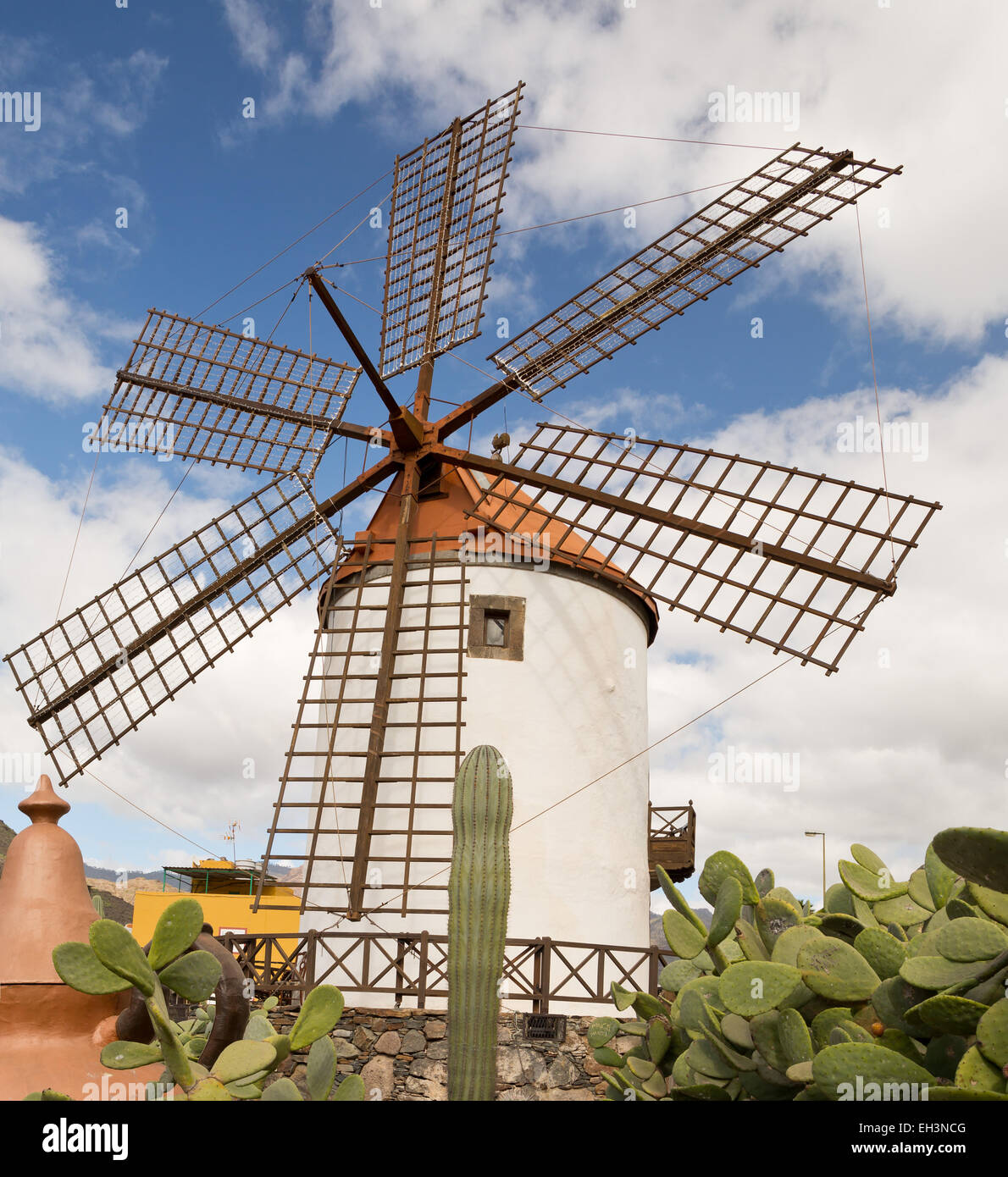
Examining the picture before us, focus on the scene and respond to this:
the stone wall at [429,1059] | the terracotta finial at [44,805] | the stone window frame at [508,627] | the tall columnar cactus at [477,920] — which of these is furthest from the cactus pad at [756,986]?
the stone window frame at [508,627]

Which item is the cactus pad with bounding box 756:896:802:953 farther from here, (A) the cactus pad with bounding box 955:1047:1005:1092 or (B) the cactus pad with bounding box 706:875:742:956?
(A) the cactus pad with bounding box 955:1047:1005:1092

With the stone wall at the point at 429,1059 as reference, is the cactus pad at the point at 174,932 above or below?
above

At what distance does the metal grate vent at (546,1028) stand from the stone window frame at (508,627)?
3.68 m

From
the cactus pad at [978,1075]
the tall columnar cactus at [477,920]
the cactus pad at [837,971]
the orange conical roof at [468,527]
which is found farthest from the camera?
the orange conical roof at [468,527]

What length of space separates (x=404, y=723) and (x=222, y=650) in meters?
3.05

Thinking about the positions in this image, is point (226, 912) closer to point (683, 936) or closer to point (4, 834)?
point (683, 936)

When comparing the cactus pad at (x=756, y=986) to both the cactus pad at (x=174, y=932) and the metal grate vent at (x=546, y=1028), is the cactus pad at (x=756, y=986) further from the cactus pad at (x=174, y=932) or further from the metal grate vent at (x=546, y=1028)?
the metal grate vent at (x=546, y=1028)

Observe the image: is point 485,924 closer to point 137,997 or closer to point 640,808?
point 137,997

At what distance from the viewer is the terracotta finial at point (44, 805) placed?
4367 millimetres

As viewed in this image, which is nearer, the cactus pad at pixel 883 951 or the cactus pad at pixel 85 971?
the cactus pad at pixel 883 951

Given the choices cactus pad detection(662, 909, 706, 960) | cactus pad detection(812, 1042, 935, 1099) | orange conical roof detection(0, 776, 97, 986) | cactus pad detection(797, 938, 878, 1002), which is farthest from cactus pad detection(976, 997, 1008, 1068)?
orange conical roof detection(0, 776, 97, 986)

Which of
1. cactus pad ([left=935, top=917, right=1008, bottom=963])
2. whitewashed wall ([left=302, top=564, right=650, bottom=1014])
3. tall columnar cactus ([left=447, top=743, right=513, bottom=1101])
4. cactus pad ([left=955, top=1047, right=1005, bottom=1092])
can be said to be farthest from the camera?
whitewashed wall ([left=302, top=564, right=650, bottom=1014])

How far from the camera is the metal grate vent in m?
8.94

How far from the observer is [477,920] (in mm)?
6316
